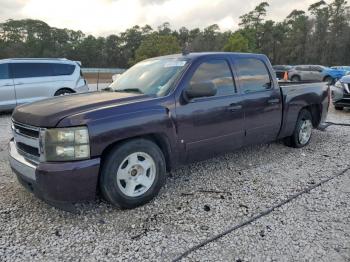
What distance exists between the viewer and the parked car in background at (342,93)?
1015cm

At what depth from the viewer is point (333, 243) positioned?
3.05m

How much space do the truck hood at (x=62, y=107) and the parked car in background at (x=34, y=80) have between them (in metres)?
6.86

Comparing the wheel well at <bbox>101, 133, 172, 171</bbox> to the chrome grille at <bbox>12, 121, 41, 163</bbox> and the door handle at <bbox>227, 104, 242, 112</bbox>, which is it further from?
the door handle at <bbox>227, 104, 242, 112</bbox>

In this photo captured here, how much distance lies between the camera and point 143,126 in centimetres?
359

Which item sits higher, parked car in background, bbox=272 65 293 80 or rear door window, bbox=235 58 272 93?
rear door window, bbox=235 58 272 93

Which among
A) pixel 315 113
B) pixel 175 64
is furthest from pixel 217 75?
pixel 315 113

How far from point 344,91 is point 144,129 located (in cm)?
870

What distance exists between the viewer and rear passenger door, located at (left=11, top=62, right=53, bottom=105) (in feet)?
33.1

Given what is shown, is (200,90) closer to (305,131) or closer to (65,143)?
(65,143)

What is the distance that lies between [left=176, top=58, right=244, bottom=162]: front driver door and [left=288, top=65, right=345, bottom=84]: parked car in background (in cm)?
2281

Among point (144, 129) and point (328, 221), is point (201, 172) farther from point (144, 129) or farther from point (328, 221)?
point (328, 221)

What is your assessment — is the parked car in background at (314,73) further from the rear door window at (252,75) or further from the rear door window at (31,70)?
the rear door window at (252,75)

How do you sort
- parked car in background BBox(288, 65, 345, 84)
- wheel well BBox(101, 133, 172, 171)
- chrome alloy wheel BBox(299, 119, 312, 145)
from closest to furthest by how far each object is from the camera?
wheel well BBox(101, 133, 172, 171) < chrome alloy wheel BBox(299, 119, 312, 145) < parked car in background BBox(288, 65, 345, 84)

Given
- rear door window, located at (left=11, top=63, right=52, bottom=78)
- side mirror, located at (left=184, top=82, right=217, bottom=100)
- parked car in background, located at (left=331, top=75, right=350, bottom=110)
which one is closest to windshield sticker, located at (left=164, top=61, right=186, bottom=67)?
side mirror, located at (left=184, top=82, right=217, bottom=100)
